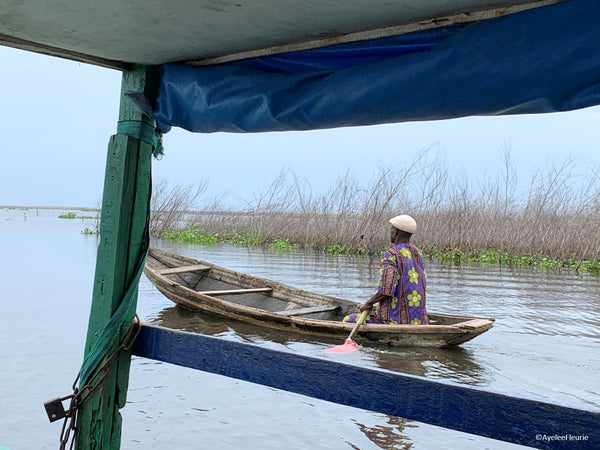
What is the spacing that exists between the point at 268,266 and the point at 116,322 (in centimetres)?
1093

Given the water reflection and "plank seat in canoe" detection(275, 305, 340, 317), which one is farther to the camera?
"plank seat in canoe" detection(275, 305, 340, 317)

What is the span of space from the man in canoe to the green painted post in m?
3.20

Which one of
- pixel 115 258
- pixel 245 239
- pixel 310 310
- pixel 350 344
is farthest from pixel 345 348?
pixel 245 239

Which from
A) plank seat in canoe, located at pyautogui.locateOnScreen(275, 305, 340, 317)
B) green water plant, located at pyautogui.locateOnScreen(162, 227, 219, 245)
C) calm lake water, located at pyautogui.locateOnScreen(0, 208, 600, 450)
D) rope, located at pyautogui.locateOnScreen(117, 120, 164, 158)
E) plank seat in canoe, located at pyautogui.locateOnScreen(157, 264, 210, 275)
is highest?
rope, located at pyautogui.locateOnScreen(117, 120, 164, 158)

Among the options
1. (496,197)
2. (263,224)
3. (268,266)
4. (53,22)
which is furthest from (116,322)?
(263,224)

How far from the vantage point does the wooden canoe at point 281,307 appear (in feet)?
18.7

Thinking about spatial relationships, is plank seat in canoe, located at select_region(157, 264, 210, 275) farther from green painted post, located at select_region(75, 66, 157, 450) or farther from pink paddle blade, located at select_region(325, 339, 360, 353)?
green painted post, located at select_region(75, 66, 157, 450)

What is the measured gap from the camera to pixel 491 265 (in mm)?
14297

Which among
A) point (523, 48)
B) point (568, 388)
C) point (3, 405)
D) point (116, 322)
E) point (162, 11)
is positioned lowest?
point (3, 405)

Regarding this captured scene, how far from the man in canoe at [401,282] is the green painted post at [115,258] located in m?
3.20

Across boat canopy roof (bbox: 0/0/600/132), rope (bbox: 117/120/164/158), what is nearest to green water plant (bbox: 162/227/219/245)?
rope (bbox: 117/120/164/158)

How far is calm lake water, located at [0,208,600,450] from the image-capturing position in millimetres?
4051

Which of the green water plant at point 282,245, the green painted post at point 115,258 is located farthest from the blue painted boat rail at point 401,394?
the green water plant at point 282,245

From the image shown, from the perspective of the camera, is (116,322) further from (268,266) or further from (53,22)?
(268,266)
